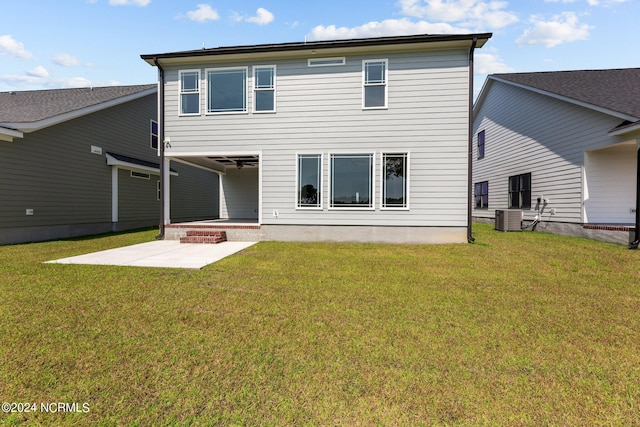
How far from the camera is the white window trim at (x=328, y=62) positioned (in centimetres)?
935

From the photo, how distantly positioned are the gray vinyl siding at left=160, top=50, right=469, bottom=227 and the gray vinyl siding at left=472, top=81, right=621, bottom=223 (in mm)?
4674

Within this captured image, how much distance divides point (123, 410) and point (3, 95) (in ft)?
61.5

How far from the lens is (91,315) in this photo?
11.5 feet

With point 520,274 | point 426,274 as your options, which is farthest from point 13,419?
point 520,274

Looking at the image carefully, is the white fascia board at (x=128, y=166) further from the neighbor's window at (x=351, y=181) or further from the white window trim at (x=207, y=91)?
the neighbor's window at (x=351, y=181)

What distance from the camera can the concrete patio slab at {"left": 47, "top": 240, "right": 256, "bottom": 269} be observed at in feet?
20.7

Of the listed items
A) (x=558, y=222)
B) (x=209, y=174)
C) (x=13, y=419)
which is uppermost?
(x=209, y=174)

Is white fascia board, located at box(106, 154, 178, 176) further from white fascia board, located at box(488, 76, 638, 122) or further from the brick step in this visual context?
white fascia board, located at box(488, 76, 638, 122)

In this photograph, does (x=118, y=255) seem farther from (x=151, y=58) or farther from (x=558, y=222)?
(x=558, y=222)

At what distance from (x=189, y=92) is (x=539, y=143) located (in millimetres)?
13788

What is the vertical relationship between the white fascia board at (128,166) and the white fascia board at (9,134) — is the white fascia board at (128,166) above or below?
below

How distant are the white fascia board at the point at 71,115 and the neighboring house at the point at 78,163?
22 millimetres

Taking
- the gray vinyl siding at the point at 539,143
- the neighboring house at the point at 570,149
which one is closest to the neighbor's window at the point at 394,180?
the neighboring house at the point at 570,149

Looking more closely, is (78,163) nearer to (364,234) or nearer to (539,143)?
(364,234)
